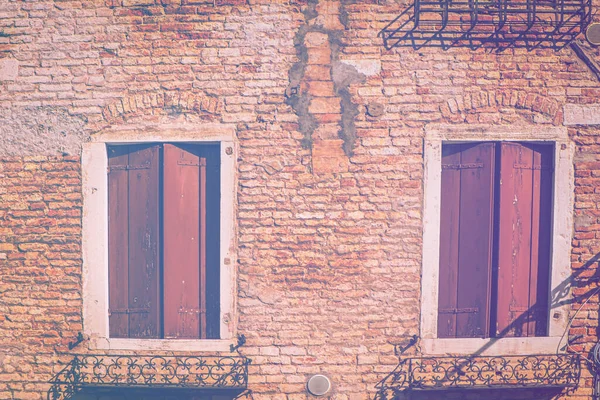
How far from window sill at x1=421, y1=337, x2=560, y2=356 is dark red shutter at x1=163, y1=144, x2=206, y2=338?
2.10 meters

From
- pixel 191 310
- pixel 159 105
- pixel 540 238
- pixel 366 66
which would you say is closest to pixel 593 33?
pixel 540 238

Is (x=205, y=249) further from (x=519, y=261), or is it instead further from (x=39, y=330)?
(x=519, y=261)

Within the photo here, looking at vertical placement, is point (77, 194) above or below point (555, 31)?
below

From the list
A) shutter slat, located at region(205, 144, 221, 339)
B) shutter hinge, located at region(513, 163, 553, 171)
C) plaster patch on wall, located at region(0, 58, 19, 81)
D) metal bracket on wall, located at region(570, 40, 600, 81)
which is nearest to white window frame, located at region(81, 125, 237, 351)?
shutter slat, located at region(205, 144, 221, 339)

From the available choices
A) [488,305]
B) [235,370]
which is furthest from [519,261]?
[235,370]

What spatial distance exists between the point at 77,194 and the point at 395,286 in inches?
119

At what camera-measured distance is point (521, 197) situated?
13.4 feet

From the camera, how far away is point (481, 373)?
13.0ft

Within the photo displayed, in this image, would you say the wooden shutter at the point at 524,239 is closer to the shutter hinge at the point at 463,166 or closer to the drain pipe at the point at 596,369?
the shutter hinge at the point at 463,166

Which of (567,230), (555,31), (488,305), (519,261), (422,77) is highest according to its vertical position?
(555,31)

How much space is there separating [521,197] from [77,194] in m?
4.08

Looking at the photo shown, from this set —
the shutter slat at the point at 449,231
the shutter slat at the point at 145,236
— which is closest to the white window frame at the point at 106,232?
the shutter slat at the point at 145,236

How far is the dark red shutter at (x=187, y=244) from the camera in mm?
4074

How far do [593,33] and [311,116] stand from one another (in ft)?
8.76
